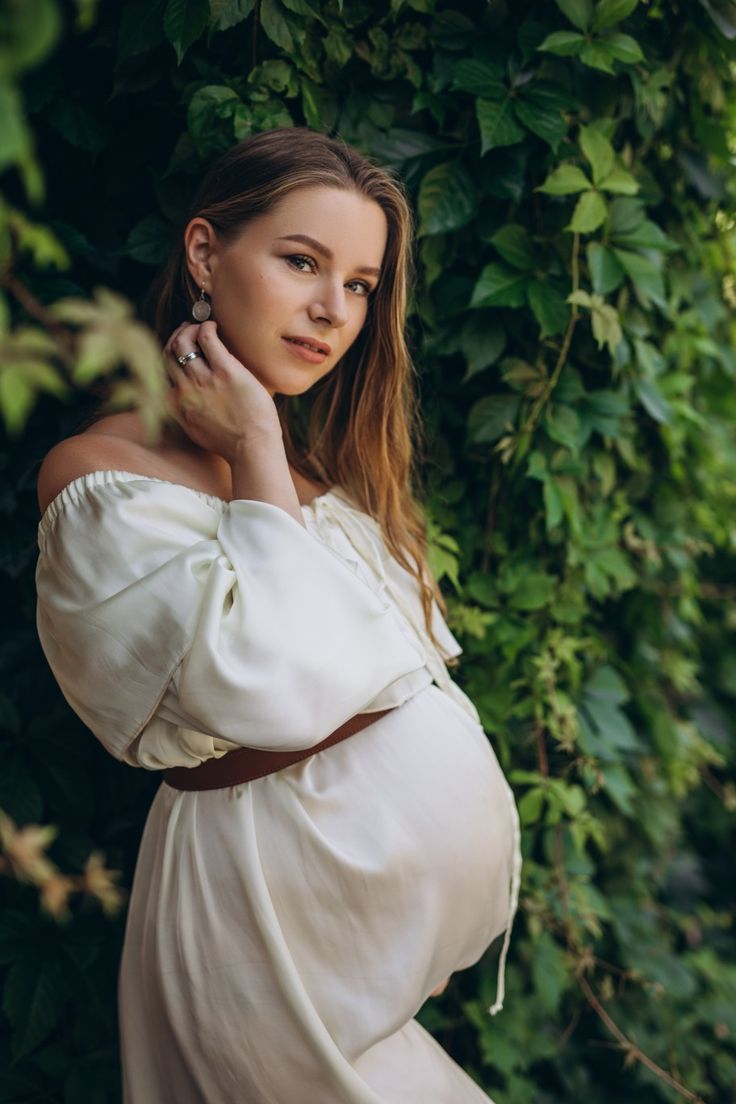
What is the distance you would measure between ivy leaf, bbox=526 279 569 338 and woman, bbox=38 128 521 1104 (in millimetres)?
370

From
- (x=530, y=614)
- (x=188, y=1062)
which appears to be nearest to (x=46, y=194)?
(x=530, y=614)

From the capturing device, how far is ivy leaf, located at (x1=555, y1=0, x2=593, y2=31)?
5.30 ft

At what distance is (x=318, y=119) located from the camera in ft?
5.45

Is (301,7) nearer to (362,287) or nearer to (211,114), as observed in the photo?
(211,114)

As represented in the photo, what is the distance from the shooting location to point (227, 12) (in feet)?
4.80

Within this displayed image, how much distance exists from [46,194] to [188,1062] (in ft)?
4.65

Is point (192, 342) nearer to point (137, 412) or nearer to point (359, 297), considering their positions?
point (137, 412)

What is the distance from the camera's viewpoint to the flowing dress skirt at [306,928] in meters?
1.25

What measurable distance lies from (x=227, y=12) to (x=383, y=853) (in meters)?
1.22

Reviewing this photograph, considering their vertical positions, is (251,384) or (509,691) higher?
(251,384)

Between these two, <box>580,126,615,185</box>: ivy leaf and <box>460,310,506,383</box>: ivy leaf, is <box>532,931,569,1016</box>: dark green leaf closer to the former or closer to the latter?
<box>460,310,506,383</box>: ivy leaf

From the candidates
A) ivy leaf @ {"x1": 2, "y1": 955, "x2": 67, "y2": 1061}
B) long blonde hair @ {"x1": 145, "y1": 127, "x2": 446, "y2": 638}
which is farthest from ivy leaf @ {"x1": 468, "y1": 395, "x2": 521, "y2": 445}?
ivy leaf @ {"x1": 2, "y1": 955, "x2": 67, "y2": 1061}

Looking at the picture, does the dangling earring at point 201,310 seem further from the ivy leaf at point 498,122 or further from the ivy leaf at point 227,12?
the ivy leaf at point 498,122

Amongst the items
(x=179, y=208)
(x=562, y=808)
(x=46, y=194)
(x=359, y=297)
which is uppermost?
(x=359, y=297)
